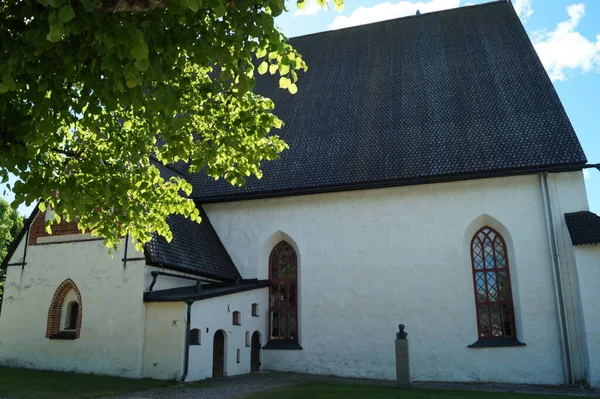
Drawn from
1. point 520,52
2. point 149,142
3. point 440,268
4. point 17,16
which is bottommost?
point 440,268

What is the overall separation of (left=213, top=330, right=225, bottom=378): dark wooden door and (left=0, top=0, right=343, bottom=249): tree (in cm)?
570

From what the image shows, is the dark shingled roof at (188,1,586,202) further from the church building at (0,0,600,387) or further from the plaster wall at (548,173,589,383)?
the plaster wall at (548,173,589,383)

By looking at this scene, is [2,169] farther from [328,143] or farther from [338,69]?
[338,69]

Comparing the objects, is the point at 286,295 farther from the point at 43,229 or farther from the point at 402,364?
the point at 43,229

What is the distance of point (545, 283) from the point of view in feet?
47.7

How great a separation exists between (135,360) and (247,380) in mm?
3005

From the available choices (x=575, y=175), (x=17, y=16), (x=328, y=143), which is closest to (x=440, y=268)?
(x=575, y=175)

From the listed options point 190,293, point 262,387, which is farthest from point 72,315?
point 262,387

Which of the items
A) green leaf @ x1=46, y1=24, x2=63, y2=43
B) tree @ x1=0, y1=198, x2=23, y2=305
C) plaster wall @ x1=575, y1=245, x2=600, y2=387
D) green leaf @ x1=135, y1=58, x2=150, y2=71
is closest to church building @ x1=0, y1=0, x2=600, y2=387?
plaster wall @ x1=575, y1=245, x2=600, y2=387

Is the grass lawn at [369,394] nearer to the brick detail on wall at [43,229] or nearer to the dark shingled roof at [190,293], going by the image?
the dark shingled roof at [190,293]

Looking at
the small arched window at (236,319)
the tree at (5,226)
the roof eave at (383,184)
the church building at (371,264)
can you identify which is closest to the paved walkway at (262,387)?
the church building at (371,264)

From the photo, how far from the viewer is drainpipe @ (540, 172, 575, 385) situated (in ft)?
45.0

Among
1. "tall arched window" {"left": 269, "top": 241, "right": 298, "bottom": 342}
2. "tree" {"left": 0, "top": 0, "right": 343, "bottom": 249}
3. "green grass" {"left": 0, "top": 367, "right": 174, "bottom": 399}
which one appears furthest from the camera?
"tall arched window" {"left": 269, "top": 241, "right": 298, "bottom": 342}

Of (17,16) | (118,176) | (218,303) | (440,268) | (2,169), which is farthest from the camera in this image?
(440,268)
